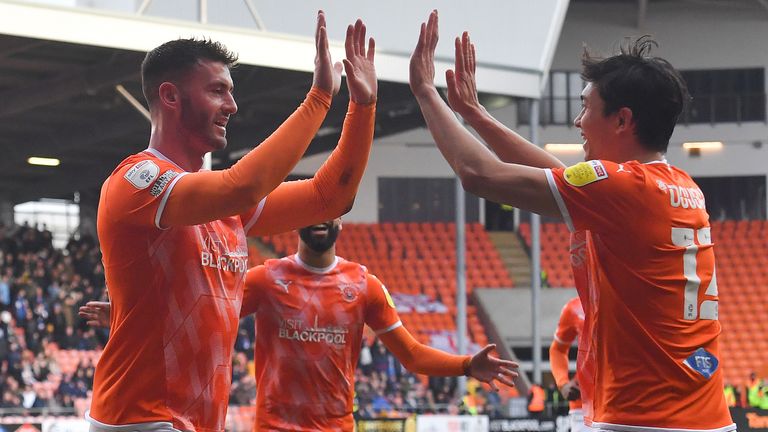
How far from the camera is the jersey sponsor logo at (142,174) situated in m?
4.06

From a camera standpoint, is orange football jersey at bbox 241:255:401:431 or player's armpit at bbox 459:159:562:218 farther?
orange football jersey at bbox 241:255:401:431

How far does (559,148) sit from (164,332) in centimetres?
2874

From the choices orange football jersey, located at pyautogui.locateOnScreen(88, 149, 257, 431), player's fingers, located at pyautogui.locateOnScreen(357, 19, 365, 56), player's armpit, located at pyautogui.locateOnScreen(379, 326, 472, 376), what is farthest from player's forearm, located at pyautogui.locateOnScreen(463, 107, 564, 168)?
player's armpit, located at pyautogui.locateOnScreen(379, 326, 472, 376)

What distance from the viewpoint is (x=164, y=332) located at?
13.6 ft

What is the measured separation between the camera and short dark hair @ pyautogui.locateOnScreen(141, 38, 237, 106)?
439 cm

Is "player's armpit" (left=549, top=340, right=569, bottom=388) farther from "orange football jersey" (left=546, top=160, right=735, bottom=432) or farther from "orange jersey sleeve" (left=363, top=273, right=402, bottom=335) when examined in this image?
"orange football jersey" (left=546, top=160, right=735, bottom=432)

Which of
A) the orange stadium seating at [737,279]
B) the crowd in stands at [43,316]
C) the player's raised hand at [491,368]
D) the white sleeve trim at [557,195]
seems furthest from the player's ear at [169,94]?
the orange stadium seating at [737,279]

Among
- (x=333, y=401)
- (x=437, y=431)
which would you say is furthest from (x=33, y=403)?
(x=333, y=401)

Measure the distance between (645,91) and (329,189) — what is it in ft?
4.17

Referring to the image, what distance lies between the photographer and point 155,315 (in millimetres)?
4156

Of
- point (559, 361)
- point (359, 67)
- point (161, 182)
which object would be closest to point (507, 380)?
point (359, 67)

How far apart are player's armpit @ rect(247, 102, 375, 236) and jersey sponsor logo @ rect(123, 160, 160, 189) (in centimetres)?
74

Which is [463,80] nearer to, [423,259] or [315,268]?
[315,268]

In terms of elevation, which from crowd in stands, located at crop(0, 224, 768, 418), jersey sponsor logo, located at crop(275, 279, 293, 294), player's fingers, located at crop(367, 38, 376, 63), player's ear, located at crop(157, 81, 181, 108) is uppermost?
player's fingers, located at crop(367, 38, 376, 63)
